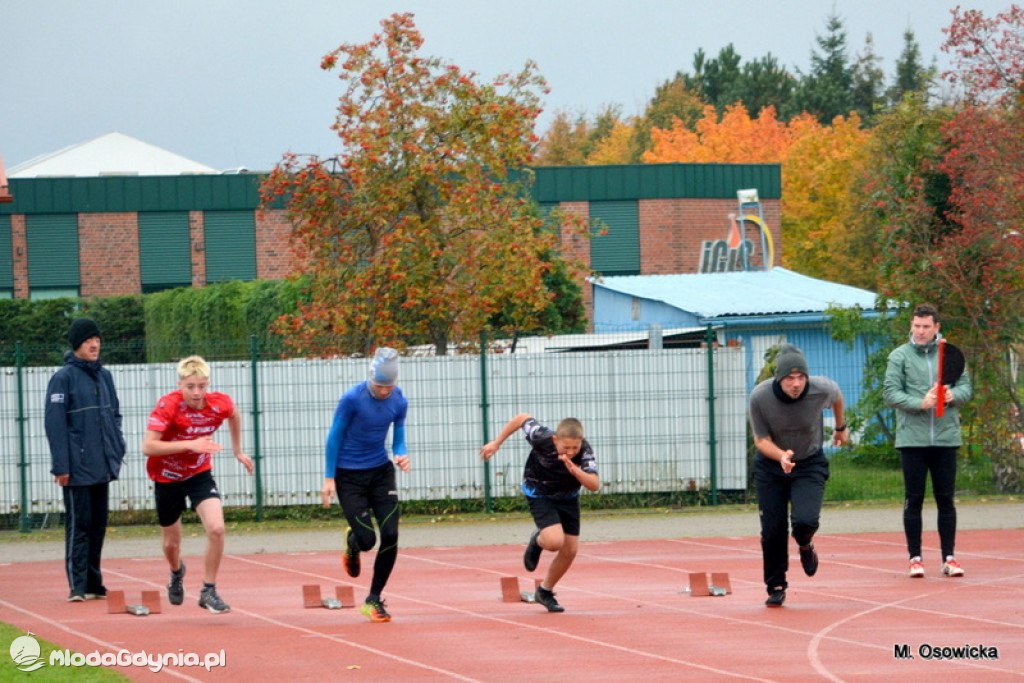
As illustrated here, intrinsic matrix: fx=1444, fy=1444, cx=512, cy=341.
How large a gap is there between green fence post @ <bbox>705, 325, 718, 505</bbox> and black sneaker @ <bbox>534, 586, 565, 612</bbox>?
726cm

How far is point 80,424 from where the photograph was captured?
10820mm

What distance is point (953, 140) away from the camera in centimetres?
1778

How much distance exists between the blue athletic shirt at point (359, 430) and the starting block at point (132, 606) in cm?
178

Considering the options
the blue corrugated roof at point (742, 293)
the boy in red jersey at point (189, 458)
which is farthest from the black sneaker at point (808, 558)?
the blue corrugated roof at point (742, 293)

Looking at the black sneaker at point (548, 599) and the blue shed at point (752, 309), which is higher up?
the blue shed at point (752, 309)

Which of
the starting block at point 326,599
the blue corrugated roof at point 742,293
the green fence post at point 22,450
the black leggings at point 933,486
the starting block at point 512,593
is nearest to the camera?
the starting block at point 326,599

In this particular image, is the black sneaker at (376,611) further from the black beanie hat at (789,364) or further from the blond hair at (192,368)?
the black beanie hat at (789,364)

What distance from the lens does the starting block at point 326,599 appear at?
10430 mm

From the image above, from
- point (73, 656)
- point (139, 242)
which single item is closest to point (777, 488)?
point (73, 656)

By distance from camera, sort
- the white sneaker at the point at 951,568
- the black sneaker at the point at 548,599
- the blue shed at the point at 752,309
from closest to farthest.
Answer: the black sneaker at the point at 548,599, the white sneaker at the point at 951,568, the blue shed at the point at 752,309

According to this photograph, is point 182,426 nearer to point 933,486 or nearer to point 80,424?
point 80,424

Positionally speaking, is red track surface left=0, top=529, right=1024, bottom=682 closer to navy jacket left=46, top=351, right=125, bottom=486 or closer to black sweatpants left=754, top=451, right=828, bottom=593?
black sweatpants left=754, top=451, right=828, bottom=593

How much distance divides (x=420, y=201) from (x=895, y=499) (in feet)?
23.4

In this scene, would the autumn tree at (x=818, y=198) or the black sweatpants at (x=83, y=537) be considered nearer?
the black sweatpants at (x=83, y=537)
